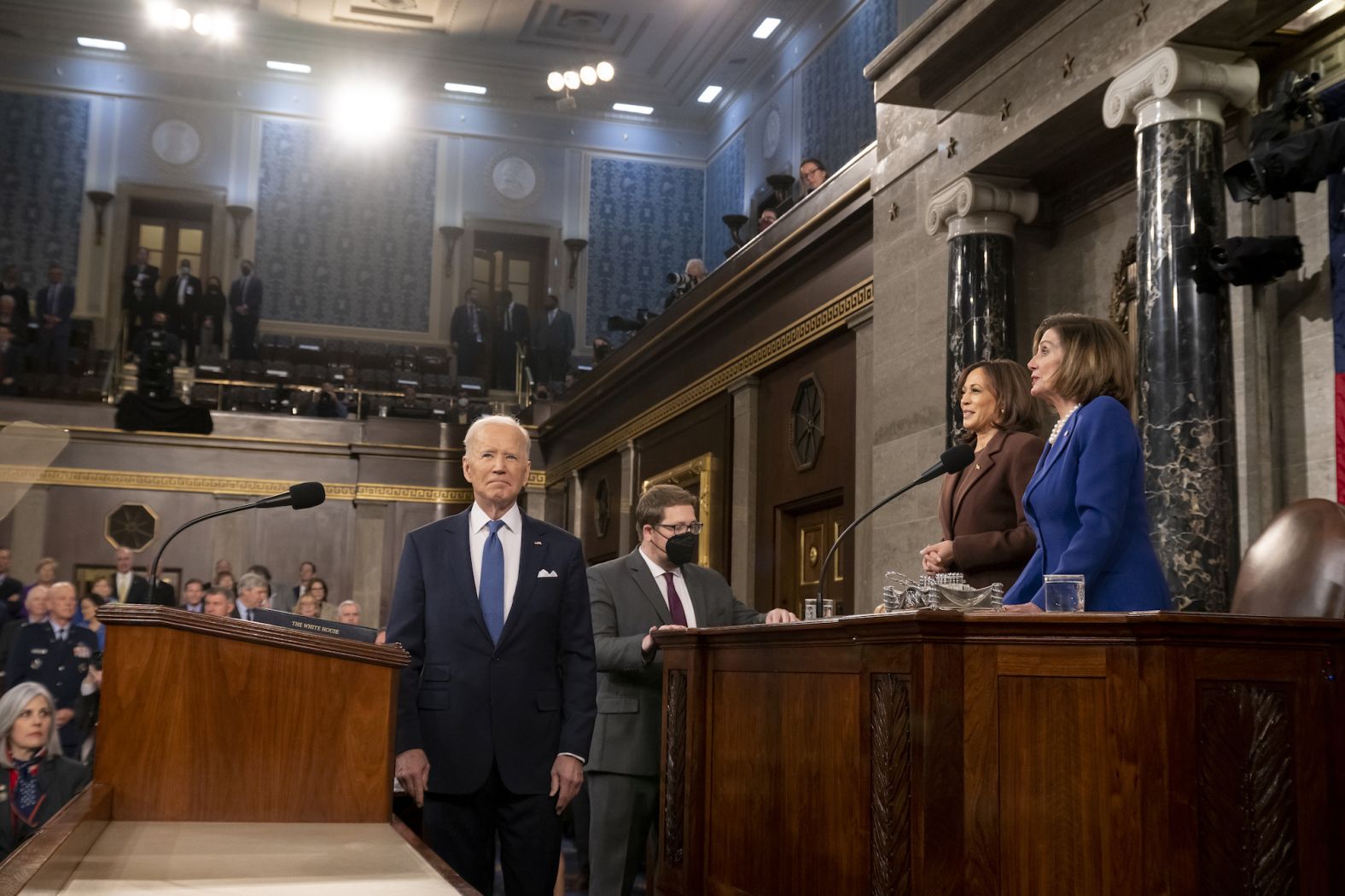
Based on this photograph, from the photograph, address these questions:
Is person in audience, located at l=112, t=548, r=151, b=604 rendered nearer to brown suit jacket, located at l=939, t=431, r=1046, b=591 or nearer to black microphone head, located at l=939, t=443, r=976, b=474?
brown suit jacket, located at l=939, t=431, r=1046, b=591

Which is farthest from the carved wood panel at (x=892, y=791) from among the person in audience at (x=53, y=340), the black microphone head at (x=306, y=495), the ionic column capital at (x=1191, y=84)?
the person in audience at (x=53, y=340)

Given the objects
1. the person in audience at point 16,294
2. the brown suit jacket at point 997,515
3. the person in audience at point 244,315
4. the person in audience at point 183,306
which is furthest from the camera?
the person in audience at point 244,315

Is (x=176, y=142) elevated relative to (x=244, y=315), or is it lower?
elevated

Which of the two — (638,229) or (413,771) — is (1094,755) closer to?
(413,771)

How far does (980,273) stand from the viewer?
6.14m

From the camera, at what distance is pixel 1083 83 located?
5375 millimetres

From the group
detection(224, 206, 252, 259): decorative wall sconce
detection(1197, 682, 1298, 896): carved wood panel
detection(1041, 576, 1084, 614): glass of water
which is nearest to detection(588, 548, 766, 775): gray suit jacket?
detection(1041, 576, 1084, 614): glass of water

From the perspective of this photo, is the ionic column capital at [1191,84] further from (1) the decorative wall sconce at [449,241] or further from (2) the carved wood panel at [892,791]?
(1) the decorative wall sconce at [449,241]

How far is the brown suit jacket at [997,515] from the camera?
3.63m

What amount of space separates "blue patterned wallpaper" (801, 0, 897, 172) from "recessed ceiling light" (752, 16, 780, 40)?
1024 mm

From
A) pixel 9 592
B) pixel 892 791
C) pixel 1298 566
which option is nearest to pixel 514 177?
pixel 9 592

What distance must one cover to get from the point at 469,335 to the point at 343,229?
2.87 metres

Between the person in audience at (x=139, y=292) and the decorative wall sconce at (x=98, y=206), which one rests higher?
the decorative wall sconce at (x=98, y=206)

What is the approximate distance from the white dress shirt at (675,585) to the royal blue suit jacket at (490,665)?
0.65 m
